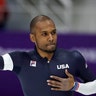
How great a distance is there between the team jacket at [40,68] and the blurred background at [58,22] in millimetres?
2555

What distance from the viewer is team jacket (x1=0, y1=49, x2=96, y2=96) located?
3348 mm

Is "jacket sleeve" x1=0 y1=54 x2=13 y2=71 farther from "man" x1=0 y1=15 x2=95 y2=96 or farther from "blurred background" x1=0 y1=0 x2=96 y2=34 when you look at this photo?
"blurred background" x1=0 y1=0 x2=96 y2=34

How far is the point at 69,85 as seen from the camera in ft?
10.6

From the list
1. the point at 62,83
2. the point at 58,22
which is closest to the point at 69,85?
the point at 62,83

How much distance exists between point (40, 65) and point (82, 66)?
302mm

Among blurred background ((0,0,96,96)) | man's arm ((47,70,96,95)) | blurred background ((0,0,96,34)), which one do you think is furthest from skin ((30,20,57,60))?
blurred background ((0,0,96,34))

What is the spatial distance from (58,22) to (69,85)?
442 cm

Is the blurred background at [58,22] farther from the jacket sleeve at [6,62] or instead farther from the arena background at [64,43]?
the jacket sleeve at [6,62]

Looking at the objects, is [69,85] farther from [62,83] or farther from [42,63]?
[42,63]

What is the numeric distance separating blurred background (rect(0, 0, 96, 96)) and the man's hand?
2.73m

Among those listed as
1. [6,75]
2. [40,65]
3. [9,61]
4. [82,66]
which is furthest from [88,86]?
[6,75]

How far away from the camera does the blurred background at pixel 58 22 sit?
6.14 metres

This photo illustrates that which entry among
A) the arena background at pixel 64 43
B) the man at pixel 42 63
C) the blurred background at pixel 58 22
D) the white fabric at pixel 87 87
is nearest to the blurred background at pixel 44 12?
the blurred background at pixel 58 22

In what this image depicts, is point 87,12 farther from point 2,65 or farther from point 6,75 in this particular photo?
point 2,65
